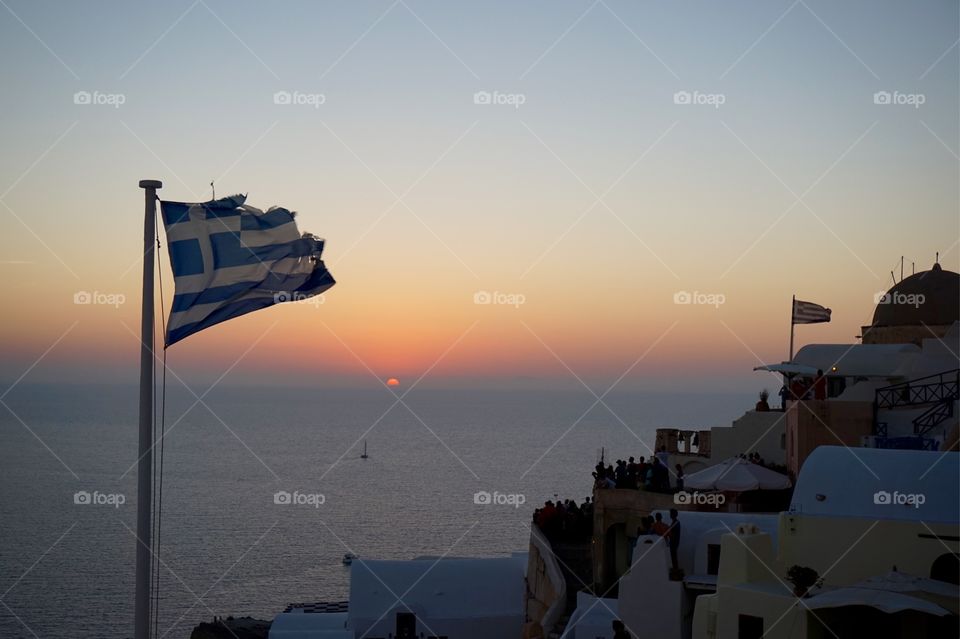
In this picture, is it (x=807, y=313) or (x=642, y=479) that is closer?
(x=642, y=479)

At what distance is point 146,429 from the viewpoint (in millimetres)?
10203

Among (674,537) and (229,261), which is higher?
(229,261)

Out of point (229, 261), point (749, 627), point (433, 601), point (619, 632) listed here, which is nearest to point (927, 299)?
point (433, 601)

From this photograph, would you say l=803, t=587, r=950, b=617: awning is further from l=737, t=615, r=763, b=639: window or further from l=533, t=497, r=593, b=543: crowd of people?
l=533, t=497, r=593, b=543: crowd of people

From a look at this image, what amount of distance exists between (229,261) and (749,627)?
9.74m

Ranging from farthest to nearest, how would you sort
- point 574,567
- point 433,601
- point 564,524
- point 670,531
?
point 433,601 < point 564,524 < point 574,567 < point 670,531

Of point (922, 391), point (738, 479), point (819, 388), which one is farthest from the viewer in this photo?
point (819, 388)

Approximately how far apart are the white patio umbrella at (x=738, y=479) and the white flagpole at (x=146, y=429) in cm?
1502

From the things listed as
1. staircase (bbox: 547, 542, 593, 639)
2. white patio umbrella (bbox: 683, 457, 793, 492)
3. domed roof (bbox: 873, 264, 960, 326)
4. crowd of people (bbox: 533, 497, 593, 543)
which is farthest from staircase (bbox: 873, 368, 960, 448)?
domed roof (bbox: 873, 264, 960, 326)

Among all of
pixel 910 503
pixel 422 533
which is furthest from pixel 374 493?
pixel 910 503

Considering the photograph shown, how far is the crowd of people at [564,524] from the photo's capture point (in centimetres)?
2692

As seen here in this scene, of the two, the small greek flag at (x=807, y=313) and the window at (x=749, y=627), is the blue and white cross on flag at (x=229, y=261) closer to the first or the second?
the window at (x=749, y=627)

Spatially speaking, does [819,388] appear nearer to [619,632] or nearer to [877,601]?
[619,632]

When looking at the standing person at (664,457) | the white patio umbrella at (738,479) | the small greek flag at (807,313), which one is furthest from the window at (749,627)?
the small greek flag at (807,313)
